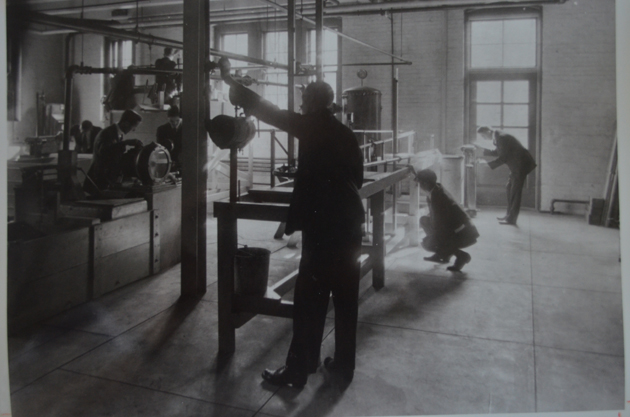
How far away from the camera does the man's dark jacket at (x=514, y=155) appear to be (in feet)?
24.0

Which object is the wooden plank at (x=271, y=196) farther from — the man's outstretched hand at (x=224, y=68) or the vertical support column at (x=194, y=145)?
the vertical support column at (x=194, y=145)

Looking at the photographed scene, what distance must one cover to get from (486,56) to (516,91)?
0.74m

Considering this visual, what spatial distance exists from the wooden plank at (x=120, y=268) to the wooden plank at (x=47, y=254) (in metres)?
0.20

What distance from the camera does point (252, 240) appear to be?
6.35 meters

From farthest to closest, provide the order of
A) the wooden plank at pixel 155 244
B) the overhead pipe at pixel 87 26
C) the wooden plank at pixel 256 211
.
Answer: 1. the wooden plank at pixel 155 244
2. the wooden plank at pixel 256 211
3. the overhead pipe at pixel 87 26

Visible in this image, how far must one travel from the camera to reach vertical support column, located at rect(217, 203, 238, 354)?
9.99 feet

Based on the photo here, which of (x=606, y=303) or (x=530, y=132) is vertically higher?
(x=530, y=132)

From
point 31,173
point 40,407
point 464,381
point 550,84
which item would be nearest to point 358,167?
point 464,381

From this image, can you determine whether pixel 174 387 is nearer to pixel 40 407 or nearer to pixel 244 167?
pixel 40 407

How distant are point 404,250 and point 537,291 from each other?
171 cm

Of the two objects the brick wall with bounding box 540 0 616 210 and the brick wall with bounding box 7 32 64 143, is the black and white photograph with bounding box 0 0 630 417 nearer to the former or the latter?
the brick wall with bounding box 540 0 616 210

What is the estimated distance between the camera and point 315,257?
8.58ft

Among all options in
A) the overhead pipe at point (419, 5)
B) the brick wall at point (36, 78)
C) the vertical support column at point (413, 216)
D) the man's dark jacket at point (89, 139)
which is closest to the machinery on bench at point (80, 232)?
the vertical support column at point (413, 216)

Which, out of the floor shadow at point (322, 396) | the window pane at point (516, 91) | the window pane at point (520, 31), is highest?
the window pane at point (520, 31)
